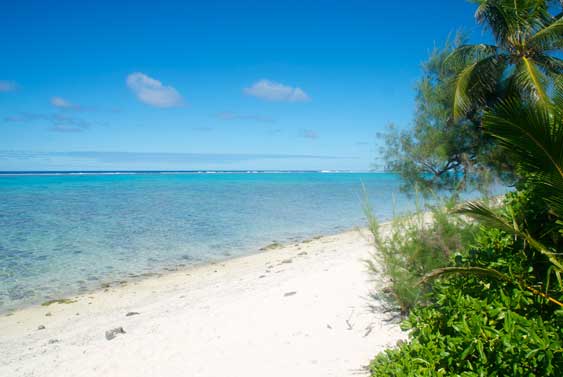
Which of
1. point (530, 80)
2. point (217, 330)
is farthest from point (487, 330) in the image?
point (530, 80)

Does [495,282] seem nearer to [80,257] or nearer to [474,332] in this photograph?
[474,332]

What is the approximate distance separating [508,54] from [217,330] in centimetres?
1213

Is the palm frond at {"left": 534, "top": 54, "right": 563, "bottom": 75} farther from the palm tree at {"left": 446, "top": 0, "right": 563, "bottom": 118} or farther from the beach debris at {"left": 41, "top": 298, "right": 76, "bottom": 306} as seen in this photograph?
the beach debris at {"left": 41, "top": 298, "right": 76, "bottom": 306}

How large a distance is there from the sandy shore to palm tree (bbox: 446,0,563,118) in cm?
690

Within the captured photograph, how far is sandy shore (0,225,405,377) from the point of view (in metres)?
5.11

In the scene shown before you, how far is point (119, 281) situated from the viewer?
40.1ft

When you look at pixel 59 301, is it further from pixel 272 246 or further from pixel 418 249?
pixel 418 249

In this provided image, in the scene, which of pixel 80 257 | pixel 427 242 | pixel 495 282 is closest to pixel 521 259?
pixel 495 282

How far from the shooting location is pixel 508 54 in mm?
12016

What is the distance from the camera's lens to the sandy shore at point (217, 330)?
5.11 meters

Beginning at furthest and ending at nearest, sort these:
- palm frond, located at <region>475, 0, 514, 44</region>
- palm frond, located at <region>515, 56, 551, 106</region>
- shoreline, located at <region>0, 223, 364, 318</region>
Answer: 1. palm frond, located at <region>475, 0, 514, 44</region>
2. shoreline, located at <region>0, 223, 364, 318</region>
3. palm frond, located at <region>515, 56, 551, 106</region>

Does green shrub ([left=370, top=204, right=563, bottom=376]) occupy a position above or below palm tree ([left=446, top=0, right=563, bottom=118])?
below

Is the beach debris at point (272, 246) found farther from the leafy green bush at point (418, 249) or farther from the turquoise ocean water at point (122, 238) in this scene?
the leafy green bush at point (418, 249)

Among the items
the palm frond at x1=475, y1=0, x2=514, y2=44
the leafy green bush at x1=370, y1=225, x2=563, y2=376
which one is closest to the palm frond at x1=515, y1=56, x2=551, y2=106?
the palm frond at x1=475, y1=0, x2=514, y2=44
